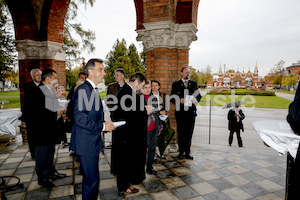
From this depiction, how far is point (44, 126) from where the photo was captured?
10.2 ft

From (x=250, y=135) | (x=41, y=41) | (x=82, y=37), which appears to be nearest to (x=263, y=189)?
(x=250, y=135)

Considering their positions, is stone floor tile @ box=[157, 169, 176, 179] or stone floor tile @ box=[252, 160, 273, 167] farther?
stone floor tile @ box=[252, 160, 273, 167]

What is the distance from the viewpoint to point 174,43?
4.66 metres

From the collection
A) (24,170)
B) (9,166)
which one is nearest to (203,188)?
(24,170)

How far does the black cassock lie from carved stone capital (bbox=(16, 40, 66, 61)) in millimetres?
4644

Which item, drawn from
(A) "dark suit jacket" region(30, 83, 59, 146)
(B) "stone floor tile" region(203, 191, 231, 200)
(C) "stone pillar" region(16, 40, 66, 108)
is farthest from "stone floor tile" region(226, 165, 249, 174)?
(C) "stone pillar" region(16, 40, 66, 108)

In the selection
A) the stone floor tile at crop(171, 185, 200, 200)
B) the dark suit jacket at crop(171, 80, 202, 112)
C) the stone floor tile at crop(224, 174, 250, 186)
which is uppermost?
the dark suit jacket at crop(171, 80, 202, 112)

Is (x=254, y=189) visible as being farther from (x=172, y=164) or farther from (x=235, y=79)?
(x=235, y=79)

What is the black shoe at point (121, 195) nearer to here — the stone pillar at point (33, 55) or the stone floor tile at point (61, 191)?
the stone floor tile at point (61, 191)

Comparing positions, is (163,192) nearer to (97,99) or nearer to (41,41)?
(97,99)

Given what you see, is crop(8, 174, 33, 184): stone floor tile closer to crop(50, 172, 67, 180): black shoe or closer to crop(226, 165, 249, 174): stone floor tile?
crop(50, 172, 67, 180): black shoe

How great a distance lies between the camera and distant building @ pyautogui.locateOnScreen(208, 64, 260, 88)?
251 ft

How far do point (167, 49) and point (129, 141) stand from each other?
9.19 feet

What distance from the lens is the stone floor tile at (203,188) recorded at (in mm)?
2962
